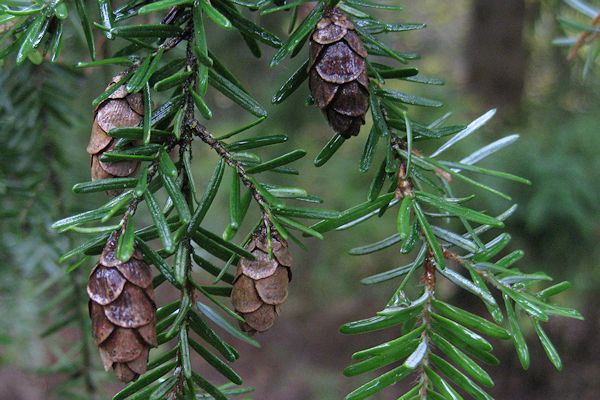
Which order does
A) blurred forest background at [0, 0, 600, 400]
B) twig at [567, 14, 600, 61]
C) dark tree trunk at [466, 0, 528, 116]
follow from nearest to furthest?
twig at [567, 14, 600, 61]
blurred forest background at [0, 0, 600, 400]
dark tree trunk at [466, 0, 528, 116]

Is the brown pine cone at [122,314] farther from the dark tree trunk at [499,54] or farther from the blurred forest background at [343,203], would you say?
the dark tree trunk at [499,54]

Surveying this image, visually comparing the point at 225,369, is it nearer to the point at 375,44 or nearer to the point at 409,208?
the point at 409,208

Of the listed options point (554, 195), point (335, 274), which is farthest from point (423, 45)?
→ point (554, 195)

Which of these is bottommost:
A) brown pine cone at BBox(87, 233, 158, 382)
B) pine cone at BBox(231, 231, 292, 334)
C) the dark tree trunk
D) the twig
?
the dark tree trunk

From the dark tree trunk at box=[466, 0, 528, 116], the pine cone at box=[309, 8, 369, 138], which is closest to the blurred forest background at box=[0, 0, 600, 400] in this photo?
the dark tree trunk at box=[466, 0, 528, 116]

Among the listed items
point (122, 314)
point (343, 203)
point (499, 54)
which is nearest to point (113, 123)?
point (122, 314)

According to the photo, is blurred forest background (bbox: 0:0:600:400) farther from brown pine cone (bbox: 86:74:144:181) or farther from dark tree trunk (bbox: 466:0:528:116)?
brown pine cone (bbox: 86:74:144:181)
